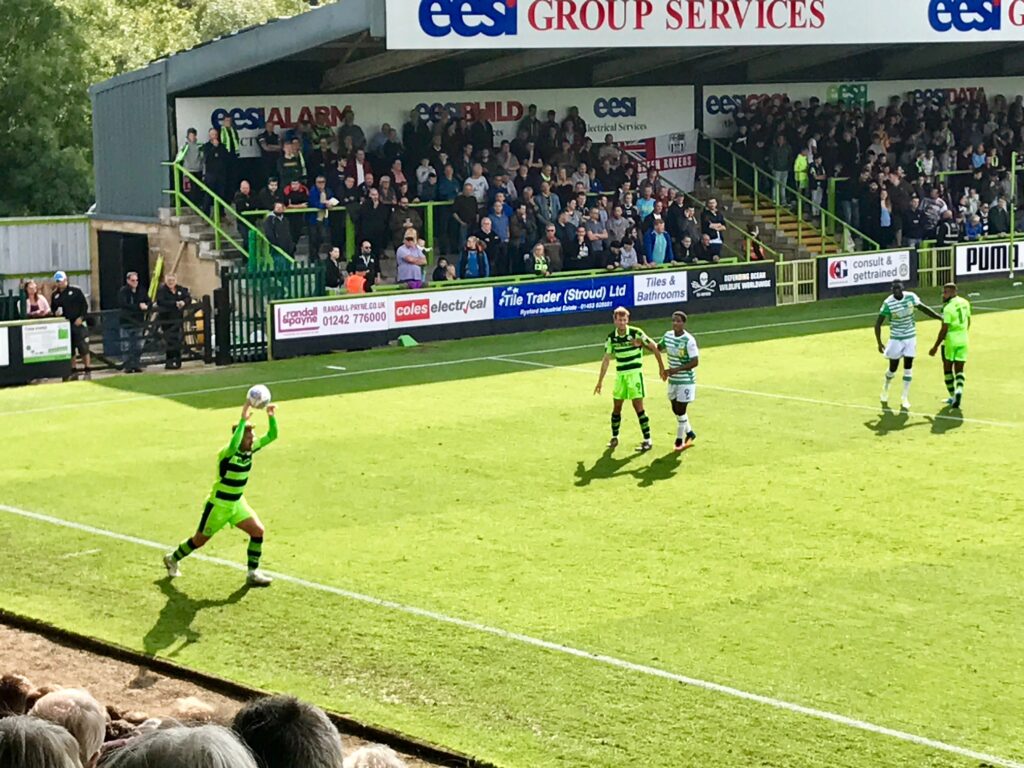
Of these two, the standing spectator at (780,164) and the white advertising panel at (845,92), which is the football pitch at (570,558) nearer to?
the standing spectator at (780,164)

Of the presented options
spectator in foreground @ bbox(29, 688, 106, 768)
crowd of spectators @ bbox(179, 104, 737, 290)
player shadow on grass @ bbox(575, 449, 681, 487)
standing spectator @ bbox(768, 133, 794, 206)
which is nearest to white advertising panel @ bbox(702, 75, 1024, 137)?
standing spectator @ bbox(768, 133, 794, 206)

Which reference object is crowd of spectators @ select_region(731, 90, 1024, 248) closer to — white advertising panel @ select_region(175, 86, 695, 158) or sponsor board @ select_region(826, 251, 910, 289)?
white advertising panel @ select_region(175, 86, 695, 158)

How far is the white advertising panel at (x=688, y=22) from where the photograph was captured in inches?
1425

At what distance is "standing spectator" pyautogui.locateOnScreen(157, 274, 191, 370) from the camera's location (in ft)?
106

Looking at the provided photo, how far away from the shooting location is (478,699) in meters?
13.3

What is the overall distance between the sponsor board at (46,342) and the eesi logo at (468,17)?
10384 mm

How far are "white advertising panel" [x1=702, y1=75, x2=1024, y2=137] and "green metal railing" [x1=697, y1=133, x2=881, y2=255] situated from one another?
3.18 feet

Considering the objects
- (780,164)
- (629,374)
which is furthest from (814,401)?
(780,164)

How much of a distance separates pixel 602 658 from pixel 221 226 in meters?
25.7

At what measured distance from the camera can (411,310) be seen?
3409cm

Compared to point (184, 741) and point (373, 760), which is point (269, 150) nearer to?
point (373, 760)

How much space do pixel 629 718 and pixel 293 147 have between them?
2742 cm

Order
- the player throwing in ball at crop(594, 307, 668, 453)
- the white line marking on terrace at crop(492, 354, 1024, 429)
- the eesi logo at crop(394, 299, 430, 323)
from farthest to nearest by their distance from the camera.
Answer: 1. the eesi logo at crop(394, 299, 430, 323)
2. the white line marking on terrace at crop(492, 354, 1024, 429)
3. the player throwing in ball at crop(594, 307, 668, 453)

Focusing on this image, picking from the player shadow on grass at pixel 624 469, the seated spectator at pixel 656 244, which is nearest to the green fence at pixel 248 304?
the seated spectator at pixel 656 244
